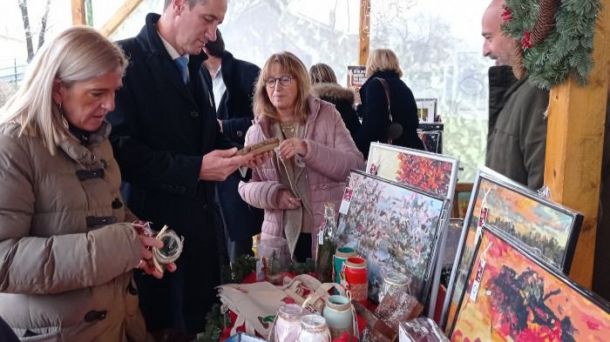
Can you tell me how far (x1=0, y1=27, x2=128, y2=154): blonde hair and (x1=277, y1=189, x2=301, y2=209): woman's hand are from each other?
0.95 meters

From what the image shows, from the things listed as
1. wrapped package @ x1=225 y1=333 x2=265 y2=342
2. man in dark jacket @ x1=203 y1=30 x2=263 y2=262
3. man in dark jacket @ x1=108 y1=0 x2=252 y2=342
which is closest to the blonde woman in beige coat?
man in dark jacket @ x1=108 y1=0 x2=252 y2=342

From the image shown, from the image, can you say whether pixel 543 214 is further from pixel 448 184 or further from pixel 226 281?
pixel 226 281

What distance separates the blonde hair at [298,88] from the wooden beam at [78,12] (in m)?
2.74

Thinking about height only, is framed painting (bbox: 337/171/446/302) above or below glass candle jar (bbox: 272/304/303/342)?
above

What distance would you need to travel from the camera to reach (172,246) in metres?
1.33

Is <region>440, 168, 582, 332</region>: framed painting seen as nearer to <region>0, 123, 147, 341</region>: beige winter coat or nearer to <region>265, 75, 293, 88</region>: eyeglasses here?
<region>0, 123, 147, 341</region>: beige winter coat

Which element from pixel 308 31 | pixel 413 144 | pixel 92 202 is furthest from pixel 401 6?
pixel 92 202

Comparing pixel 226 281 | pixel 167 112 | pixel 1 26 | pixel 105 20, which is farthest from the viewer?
pixel 105 20

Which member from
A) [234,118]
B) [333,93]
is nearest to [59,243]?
[234,118]

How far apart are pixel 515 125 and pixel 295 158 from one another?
89 cm

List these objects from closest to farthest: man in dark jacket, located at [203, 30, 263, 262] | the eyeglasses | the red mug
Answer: the red mug < the eyeglasses < man in dark jacket, located at [203, 30, 263, 262]

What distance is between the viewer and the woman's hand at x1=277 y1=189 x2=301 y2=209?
198 centimetres

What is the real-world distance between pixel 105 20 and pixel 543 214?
4368 millimetres

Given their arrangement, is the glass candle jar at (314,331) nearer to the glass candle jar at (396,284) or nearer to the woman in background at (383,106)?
the glass candle jar at (396,284)
